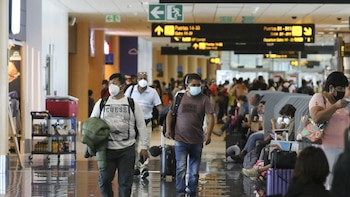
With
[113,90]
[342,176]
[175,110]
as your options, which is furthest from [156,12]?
[342,176]

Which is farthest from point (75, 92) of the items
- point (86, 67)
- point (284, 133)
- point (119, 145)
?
point (119, 145)

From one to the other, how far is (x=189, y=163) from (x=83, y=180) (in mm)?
3150

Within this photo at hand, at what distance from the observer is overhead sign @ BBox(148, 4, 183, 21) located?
64.7 feet

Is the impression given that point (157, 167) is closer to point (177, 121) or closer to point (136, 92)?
point (136, 92)

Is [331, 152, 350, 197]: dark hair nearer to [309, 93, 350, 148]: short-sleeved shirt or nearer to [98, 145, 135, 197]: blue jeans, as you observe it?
[309, 93, 350, 148]: short-sleeved shirt

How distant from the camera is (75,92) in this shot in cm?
2820

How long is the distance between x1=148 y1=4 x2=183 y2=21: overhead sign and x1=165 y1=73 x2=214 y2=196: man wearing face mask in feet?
27.7

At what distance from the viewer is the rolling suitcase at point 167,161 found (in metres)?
13.8

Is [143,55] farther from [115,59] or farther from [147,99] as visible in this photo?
[147,99]

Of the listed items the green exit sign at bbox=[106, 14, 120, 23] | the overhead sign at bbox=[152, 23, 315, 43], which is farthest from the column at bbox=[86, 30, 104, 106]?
the overhead sign at bbox=[152, 23, 315, 43]

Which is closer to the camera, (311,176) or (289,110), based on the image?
(311,176)

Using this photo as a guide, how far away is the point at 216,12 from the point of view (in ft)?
80.0

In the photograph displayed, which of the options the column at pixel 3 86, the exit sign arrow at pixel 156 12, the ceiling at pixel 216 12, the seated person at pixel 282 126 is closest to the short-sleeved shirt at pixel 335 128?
the seated person at pixel 282 126

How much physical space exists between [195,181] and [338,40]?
64.6 feet
